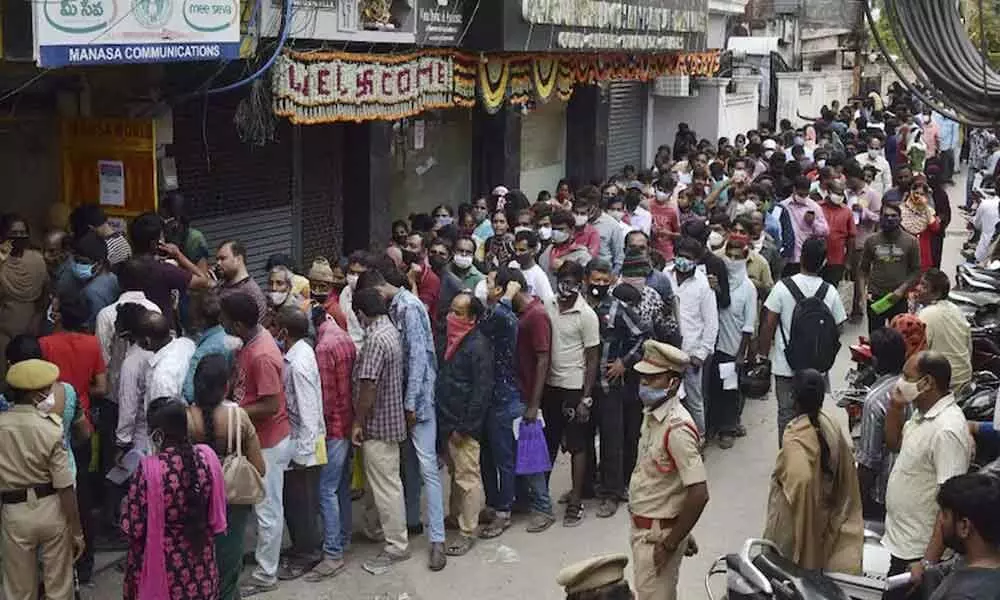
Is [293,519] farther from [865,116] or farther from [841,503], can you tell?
[865,116]

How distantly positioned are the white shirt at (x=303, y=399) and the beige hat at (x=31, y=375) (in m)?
1.41

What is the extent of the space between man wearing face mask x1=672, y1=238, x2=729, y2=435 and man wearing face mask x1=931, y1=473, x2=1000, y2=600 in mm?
4731

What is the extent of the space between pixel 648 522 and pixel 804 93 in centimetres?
2588

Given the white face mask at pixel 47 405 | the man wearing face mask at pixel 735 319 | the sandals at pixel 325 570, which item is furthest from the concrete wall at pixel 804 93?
the white face mask at pixel 47 405

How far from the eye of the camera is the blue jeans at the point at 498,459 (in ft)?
27.2

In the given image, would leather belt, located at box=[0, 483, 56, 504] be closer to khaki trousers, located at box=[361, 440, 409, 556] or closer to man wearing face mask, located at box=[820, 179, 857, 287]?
khaki trousers, located at box=[361, 440, 409, 556]

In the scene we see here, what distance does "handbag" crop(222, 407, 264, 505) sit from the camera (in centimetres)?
631

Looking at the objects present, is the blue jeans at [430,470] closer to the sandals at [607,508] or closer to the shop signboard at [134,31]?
the sandals at [607,508]

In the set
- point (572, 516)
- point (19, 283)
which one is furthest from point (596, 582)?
point (19, 283)

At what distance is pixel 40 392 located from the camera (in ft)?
20.7

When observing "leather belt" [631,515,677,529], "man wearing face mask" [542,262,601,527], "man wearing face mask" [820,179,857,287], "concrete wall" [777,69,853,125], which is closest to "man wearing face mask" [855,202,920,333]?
"man wearing face mask" [820,179,857,287]

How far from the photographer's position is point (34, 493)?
251 inches

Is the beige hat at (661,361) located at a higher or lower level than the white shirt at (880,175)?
lower

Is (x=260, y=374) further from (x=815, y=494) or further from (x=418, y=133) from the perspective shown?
(x=418, y=133)
